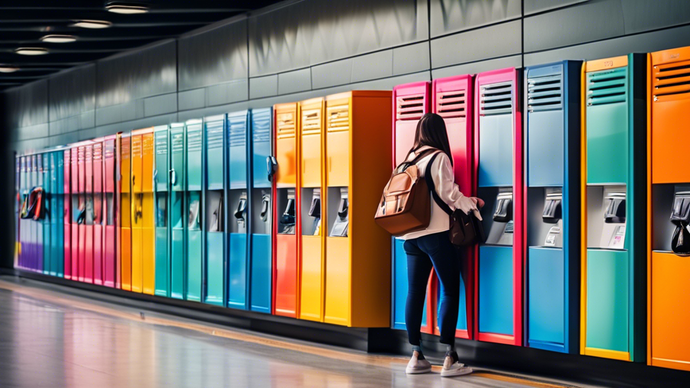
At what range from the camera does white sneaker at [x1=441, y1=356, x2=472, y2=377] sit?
6.19m

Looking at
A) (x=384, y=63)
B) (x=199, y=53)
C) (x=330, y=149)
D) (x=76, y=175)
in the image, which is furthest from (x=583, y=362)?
(x=76, y=175)

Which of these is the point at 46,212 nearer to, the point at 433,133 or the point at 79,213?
the point at 79,213

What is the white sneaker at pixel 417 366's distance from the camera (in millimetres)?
6321

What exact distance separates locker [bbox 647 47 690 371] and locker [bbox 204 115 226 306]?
4.97m

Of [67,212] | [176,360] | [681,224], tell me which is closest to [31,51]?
[67,212]

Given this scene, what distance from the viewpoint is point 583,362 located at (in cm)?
598

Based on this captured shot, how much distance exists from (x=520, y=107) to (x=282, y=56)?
3.88 m

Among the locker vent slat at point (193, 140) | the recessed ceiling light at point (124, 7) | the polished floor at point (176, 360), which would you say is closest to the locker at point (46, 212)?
the polished floor at point (176, 360)

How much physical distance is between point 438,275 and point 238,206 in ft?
10.9

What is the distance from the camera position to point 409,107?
23.2 ft

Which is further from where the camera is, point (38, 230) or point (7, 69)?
point (38, 230)

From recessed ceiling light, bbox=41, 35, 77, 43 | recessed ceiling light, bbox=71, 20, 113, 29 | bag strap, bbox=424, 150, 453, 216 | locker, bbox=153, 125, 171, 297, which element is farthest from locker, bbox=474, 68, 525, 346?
recessed ceiling light, bbox=41, 35, 77, 43

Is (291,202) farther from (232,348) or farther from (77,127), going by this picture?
(77,127)

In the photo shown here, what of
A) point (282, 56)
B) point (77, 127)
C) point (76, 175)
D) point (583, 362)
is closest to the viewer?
point (583, 362)
